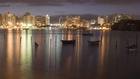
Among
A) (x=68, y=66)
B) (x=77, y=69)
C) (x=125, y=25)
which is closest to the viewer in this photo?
(x=77, y=69)

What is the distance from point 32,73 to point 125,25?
15546cm

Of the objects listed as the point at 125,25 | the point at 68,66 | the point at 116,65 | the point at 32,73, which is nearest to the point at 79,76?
the point at 32,73

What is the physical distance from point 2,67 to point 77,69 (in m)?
6.63

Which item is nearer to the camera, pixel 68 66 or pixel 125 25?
pixel 68 66

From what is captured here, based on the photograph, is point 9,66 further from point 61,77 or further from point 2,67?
point 61,77

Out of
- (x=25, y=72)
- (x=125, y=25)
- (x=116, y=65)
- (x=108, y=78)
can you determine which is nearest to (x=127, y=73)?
(x=108, y=78)

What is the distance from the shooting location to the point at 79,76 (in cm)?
2895

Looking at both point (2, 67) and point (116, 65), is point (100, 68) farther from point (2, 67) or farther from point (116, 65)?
point (2, 67)

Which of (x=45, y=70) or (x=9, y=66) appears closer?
(x=45, y=70)

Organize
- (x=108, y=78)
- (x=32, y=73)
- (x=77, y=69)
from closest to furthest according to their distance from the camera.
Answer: (x=108, y=78), (x=32, y=73), (x=77, y=69)

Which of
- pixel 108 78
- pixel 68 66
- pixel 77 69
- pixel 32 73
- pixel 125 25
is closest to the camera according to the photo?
pixel 108 78

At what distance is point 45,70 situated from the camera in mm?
31859

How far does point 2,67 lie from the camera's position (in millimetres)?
33500

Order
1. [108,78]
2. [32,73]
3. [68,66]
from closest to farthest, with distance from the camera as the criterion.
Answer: [108,78], [32,73], [68,66]
